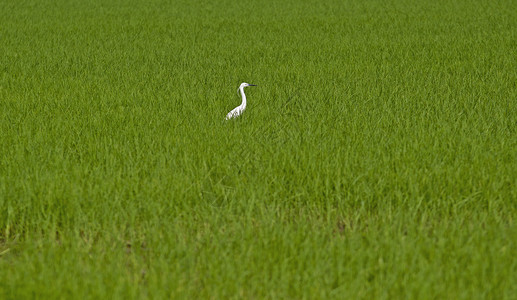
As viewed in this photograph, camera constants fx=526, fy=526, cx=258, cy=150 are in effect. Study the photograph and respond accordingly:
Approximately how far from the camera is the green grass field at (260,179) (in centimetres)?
261

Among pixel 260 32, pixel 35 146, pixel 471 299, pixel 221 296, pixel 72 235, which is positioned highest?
pixel 260 32

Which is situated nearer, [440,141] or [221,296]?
[221,296]

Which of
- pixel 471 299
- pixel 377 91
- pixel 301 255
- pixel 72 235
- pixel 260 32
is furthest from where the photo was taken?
pixel 260 32

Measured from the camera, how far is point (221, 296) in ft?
8.17

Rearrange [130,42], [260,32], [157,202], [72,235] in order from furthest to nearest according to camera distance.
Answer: [260,32]
[130,42]
[157,202]
[72,235]

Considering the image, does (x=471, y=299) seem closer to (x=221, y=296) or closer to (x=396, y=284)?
(x=396, y=284)

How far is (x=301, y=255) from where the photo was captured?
2744 millimetres

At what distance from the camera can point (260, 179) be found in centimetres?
382

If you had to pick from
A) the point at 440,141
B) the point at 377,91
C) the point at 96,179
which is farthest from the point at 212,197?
the point at 377,91

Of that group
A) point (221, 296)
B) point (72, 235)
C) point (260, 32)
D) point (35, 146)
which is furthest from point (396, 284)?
point (260, 32)

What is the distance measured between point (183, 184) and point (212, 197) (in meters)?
0.23

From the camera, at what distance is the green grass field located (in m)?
2.61

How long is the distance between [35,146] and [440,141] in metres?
3.45

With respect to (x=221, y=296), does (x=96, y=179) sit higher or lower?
higher
